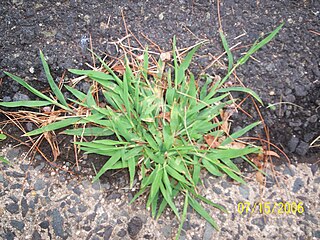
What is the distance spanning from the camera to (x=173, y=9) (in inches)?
73.4

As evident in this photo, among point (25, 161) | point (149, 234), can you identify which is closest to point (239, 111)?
point (149, 234)

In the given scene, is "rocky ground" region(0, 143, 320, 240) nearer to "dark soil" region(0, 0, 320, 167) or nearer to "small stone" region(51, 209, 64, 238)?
"small stone" region(51, 209, 64, 238)

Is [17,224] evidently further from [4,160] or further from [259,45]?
[259,45]

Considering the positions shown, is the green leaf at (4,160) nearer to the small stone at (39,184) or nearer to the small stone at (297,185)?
the small stone at (39,184)

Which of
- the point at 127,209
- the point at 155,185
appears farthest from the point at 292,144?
the point at 127,209

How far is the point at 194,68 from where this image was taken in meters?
1.81

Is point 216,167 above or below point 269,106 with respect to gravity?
below

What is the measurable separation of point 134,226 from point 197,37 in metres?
0.72

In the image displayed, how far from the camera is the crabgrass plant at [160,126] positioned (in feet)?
5.55

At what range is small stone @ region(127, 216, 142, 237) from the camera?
167cm

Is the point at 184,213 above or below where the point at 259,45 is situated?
below

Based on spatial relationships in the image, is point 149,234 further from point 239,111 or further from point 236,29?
point 236,29

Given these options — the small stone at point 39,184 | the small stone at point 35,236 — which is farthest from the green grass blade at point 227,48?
the small stone at point 35,236

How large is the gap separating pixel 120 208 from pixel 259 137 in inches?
21.7
